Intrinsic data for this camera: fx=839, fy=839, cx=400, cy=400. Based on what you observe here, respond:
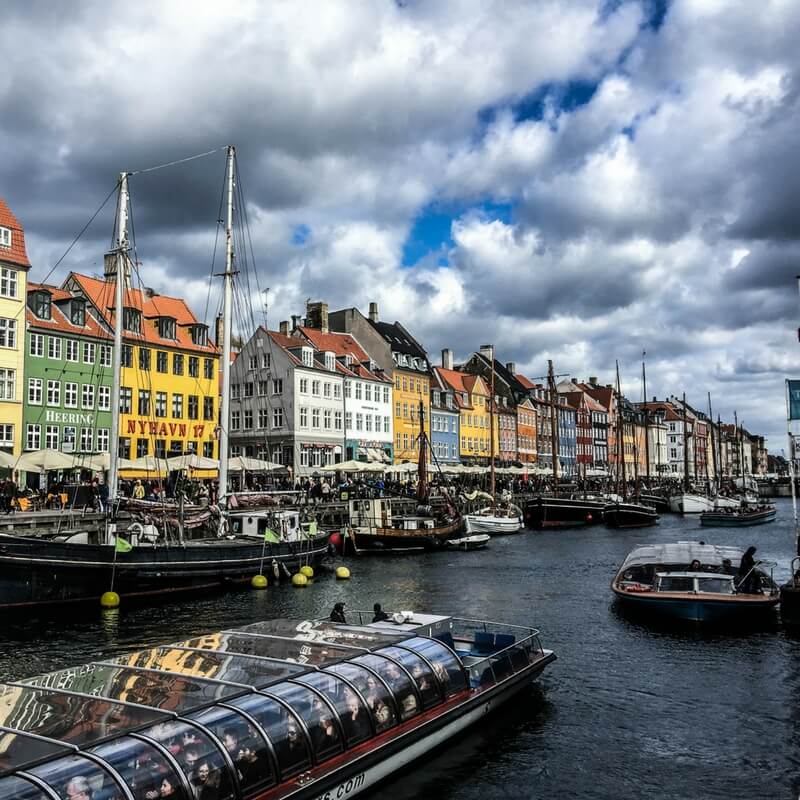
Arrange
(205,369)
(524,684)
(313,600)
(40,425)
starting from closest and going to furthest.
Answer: (524,684) → (313,600) → (40,425) → (205,369)

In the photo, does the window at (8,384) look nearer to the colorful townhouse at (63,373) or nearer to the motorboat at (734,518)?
the colorful townhouse at (63,373)

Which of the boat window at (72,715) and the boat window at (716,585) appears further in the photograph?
the boat window at (716,585)

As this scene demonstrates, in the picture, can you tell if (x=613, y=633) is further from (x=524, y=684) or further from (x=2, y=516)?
(x=2, y=516)

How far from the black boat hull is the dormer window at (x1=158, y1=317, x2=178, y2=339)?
2971cm

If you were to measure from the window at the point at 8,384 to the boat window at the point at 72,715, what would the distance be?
42025 mm

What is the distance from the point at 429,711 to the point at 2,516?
24475 mm

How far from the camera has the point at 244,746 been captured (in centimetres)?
1023

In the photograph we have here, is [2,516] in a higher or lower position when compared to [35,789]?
higher

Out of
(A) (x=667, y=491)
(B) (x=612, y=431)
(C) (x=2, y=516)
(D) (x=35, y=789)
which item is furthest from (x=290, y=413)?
(B) (x=612, y=431)

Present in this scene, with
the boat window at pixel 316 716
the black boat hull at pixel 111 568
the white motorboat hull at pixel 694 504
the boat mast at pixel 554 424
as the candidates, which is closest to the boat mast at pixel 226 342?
the black boat hull at pixel 111 568

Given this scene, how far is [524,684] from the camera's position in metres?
17.4

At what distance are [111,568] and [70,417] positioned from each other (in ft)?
87.1

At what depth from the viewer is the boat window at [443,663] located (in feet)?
47.4

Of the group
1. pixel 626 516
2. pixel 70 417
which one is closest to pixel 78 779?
pixel 70 417
